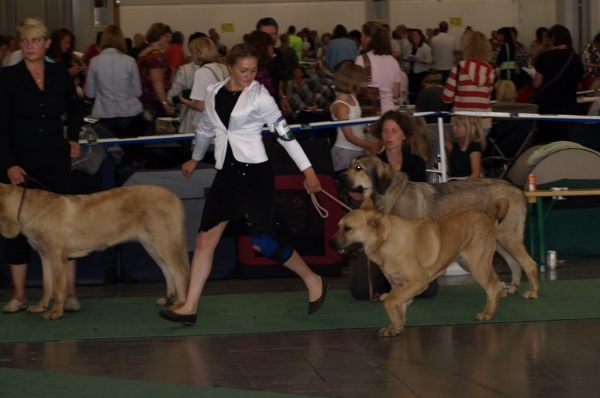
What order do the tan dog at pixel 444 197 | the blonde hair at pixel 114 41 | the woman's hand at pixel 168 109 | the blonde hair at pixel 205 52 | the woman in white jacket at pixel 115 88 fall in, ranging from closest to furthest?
1. the tan dog at pixel 444 197
2. the blonde hair at pixel 205 52
3. the woman in white jacket at pixel 115 88
4. the blonde hair at pixel 114 41
5. the woman's hand at pixel 168 109

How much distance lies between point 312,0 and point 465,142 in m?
16.4

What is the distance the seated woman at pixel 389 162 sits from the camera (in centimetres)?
692

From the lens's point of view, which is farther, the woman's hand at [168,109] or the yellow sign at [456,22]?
the yellow sign at [456,22]

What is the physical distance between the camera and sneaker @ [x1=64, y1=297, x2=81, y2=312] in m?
6.74

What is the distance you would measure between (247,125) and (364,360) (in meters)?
1.57

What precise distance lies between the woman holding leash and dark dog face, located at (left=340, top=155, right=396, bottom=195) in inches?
30.3

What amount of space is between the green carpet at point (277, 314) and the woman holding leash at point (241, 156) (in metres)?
0.51

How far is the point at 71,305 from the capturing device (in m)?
6.75

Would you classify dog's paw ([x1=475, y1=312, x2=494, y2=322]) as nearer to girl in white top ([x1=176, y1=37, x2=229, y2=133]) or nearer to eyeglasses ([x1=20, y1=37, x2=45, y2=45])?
eyeglasses ([x1=20, y1=37, x2=45, y2=45])

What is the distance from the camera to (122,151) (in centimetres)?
855

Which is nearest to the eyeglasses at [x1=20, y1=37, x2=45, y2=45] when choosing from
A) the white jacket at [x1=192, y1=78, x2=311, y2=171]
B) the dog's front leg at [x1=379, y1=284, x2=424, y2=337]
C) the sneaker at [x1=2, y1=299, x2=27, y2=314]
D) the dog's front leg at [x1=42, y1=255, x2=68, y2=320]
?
the white jacket at [x1=192, y1=78, x2=311, y2=171]

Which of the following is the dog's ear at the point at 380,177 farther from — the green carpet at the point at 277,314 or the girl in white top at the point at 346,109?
the girl in white top at the point at 346,109

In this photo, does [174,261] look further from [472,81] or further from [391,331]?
[472,81]

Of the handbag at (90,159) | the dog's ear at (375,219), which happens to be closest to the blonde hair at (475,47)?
the handbag at (90,159)
